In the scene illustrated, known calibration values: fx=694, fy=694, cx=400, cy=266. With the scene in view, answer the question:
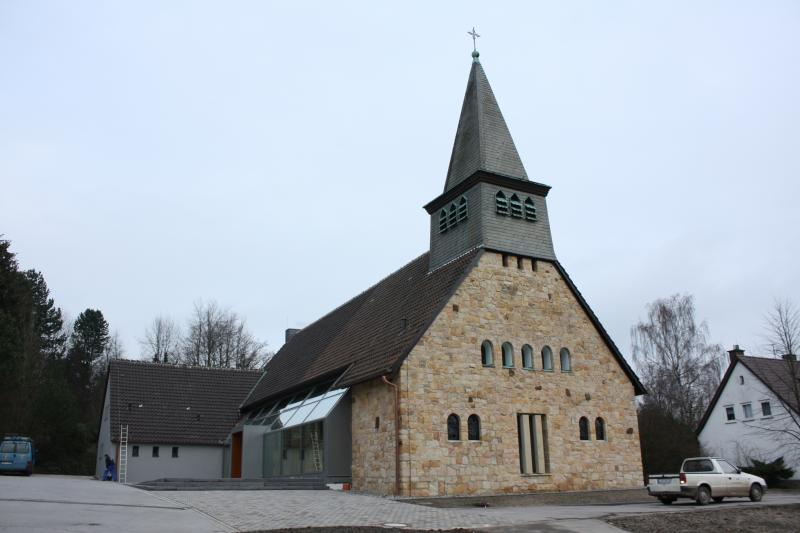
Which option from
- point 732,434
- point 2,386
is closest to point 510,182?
point 732,434

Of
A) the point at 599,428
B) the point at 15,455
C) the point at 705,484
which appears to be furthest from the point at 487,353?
the point at 15,455

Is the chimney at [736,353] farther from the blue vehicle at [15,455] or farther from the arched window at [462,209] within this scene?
the blue vehicle at [15,455]

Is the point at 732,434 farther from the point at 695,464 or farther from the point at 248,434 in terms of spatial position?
the point at 248,434

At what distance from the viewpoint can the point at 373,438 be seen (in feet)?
70.0

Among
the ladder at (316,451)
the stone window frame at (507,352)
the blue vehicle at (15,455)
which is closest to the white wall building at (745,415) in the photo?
the stone window frame at (507,352)

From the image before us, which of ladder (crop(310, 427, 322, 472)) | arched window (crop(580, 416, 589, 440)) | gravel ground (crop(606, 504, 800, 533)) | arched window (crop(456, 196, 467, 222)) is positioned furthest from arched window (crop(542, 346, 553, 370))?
ladder (crop(310, 427, 322, 472))

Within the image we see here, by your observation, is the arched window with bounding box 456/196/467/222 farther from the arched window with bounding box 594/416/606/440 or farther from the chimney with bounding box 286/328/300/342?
the chimney with bounding box 286/328/300/342

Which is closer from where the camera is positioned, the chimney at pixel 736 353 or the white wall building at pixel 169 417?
the white wall building at pixel 169 417

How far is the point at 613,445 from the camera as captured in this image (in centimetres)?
2334

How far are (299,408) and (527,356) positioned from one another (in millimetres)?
9199

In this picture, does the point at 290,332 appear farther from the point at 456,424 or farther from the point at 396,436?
the point at 396,436

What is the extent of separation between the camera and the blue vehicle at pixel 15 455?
92.4 feet

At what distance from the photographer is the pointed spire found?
81.7ft

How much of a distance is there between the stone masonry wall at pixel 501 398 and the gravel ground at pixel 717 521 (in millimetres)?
5583
